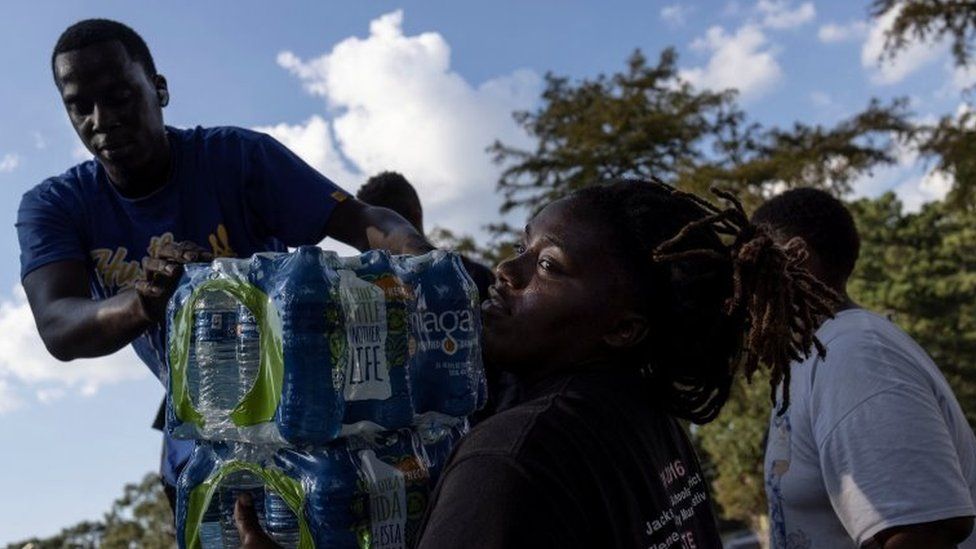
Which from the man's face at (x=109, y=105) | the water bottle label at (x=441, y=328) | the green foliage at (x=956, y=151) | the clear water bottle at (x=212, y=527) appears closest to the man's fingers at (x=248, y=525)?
the clear water bottle at (x=212, y=527)

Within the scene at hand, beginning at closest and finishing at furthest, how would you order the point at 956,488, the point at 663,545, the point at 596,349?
the point at 663,545 < the point at 596,349 < the point at 956,488

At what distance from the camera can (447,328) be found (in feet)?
8.43

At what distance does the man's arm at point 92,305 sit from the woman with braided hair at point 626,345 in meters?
0.72

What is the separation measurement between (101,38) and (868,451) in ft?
8.20

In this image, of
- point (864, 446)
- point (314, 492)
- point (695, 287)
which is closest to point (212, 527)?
point (314, 492)

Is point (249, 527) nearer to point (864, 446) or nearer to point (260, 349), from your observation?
point (260, 349)

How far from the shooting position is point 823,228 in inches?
149

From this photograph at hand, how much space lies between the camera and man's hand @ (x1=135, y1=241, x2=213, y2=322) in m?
2.33

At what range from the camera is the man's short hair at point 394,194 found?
18.5 feet

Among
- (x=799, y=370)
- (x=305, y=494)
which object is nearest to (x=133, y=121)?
(x=305, y=494)

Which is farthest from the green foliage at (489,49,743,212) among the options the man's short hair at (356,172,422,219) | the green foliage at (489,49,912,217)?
the man's short hair at (356,172,422,219)

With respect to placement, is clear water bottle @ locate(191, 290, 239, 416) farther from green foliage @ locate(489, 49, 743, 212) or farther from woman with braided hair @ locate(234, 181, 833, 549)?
green foliage @ locate(489, 49, 743, 212)

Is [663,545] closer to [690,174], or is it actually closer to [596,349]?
[596,349]

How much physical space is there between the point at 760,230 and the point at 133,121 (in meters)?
1.82
